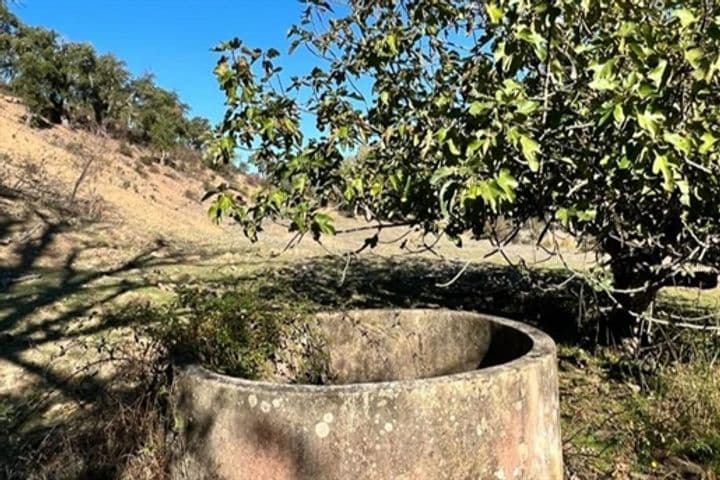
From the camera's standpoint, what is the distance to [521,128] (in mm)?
3186

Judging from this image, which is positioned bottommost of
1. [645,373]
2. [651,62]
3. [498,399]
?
[645,373]

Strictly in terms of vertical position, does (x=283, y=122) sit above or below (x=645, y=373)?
above

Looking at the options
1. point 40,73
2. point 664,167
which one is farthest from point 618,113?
point 40,73

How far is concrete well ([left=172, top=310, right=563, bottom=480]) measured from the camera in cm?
266

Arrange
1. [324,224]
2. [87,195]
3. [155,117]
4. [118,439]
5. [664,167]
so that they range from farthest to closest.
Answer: [155,117], [87,195], [118,439], [324,224], [664,167]

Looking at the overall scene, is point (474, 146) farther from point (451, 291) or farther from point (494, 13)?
point (451, 291)

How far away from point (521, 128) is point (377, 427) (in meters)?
1.53

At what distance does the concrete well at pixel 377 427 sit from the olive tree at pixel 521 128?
2.76 feet

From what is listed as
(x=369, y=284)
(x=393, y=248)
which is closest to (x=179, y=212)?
(x=393, y=248)

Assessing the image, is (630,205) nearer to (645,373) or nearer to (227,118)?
(645,373)

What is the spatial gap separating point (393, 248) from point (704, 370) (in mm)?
12795

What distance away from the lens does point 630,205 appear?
4770 mm

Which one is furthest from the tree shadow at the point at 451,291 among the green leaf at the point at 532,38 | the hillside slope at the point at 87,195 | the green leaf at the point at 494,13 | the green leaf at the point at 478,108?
the hillside slope at the point at 87,195

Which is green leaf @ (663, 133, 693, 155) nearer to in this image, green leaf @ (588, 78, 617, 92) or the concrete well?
green leaf @ (588, 78, 617, 92)
